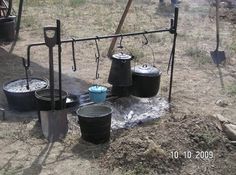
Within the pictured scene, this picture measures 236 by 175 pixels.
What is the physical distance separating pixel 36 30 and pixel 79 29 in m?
1.10

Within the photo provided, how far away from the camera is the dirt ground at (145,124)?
15.1ft

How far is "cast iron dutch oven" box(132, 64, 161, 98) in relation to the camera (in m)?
6.02

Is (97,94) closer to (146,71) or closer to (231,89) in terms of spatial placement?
(146,71)

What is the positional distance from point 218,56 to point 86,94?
3.59m

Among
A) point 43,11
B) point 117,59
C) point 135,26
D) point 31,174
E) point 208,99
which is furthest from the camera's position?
point 43,11

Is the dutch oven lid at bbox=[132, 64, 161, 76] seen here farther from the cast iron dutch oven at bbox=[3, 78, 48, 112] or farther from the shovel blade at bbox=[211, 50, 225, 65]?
the shovel blade at bbox=[211, 50, 225, 65]

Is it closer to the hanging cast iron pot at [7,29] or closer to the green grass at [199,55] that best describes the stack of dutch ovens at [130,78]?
the green grass at [199,55]

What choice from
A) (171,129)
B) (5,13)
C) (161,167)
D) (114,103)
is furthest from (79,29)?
(161,167)

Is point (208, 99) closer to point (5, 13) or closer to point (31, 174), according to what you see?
point (31, 174)

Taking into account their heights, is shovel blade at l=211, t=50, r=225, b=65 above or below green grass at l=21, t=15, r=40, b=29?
A: below

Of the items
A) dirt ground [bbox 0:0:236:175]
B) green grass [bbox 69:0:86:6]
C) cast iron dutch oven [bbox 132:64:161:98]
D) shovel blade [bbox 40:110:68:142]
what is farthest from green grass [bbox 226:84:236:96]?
green grass [bbox 69:0:86:6]

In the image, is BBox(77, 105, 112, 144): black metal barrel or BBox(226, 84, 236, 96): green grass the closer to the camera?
BBox(77, 105, 112, 144): black metal barrel

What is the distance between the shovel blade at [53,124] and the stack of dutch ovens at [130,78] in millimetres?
1112

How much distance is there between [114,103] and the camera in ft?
20.1
